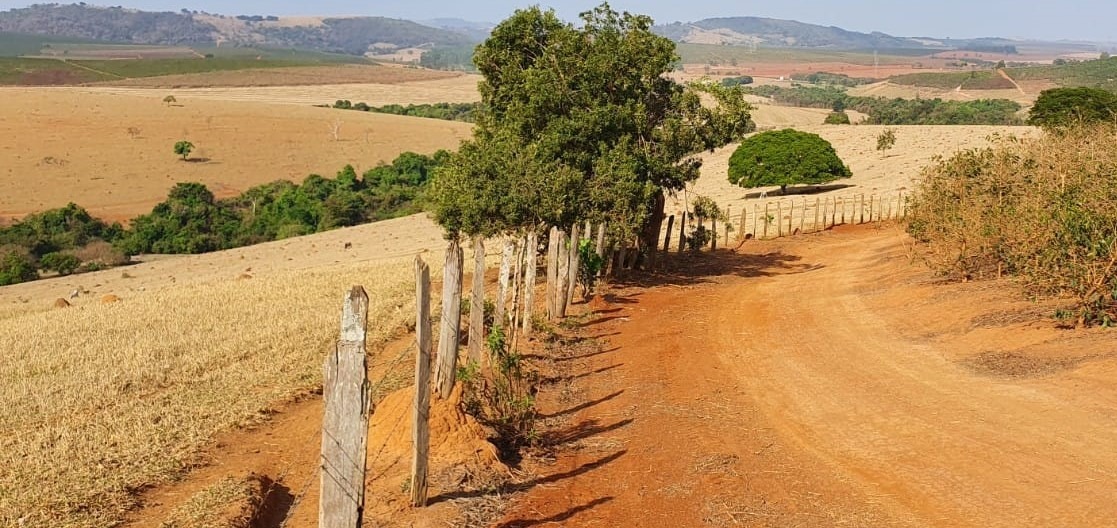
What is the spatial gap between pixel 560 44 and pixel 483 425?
13.8 meters

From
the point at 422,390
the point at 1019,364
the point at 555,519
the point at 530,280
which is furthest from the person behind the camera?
the point at 530,280

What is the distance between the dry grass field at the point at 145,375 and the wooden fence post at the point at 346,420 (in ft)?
12.4

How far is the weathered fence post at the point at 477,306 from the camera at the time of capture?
13008 millimetres

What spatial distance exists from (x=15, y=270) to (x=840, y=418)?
143 ft

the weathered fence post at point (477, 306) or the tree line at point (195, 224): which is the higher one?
the weathered fence post at point (477, 306)

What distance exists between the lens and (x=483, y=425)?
11.4 m

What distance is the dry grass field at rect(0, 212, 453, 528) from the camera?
10.4 m

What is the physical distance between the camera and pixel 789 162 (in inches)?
1964

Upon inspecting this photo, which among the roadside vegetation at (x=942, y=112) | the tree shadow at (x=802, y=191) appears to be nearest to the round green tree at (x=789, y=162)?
the tree shadow at (x=802, y=191)

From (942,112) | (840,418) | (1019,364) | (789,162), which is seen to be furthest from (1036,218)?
(942,112)

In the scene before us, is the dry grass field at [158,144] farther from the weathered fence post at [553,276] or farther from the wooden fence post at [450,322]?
the wooden fence post at [450,322]

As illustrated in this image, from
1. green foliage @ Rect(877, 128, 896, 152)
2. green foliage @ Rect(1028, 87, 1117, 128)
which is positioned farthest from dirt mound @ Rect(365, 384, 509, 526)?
green foliage @ Rect(877, 128, 896, 152)

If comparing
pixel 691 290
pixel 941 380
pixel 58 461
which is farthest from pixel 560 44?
pixel 58 461

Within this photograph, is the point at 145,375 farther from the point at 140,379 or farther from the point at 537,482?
the point at 537,482
